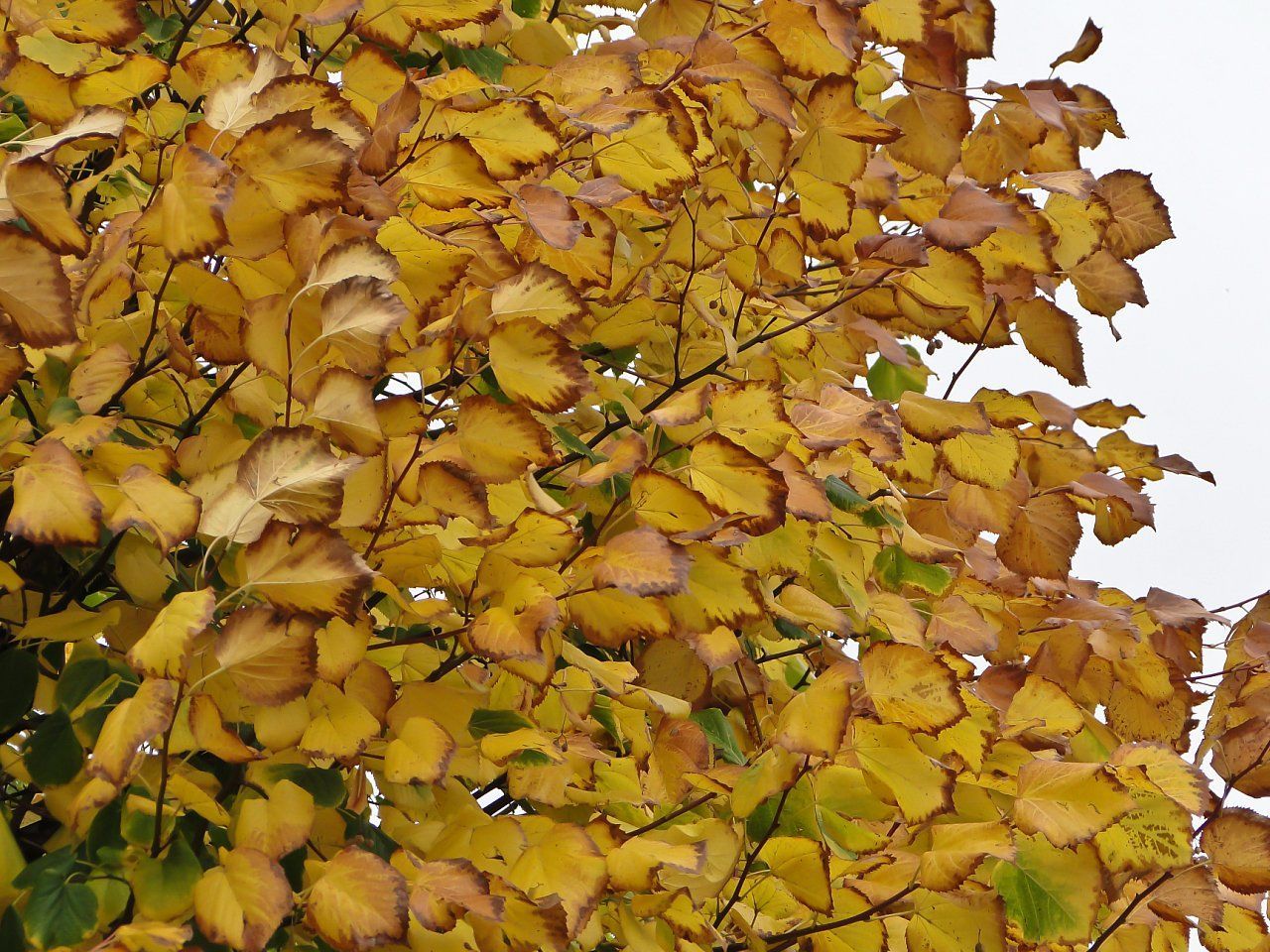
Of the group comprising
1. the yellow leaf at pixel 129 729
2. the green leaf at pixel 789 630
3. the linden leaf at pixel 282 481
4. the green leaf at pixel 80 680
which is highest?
the linden leaf at pixel 282 481

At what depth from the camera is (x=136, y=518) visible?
2.42 feet

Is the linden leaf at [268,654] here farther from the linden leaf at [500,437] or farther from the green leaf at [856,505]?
the green leaf at [856,505]

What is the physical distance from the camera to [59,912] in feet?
2.45

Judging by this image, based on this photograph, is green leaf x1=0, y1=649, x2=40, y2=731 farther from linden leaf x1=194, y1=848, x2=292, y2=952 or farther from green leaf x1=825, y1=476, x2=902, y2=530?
green leaf x1=825, y1=476, x2=902, y2=530

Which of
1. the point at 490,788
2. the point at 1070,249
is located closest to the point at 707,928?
the point at 490,788

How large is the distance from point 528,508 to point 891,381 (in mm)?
592

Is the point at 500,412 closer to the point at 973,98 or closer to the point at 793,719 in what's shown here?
the point at 793,719

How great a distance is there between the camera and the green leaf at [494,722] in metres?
0.98

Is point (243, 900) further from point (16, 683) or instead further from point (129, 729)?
point (16, 683)

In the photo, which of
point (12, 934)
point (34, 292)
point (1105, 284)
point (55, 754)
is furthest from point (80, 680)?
point (1105, 284)

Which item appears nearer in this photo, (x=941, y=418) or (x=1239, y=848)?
(x=1239, y=848)

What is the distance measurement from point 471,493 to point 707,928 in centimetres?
38

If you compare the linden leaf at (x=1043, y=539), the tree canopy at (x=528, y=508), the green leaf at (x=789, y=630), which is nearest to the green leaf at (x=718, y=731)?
the tree canopy at (x=528, y=508)

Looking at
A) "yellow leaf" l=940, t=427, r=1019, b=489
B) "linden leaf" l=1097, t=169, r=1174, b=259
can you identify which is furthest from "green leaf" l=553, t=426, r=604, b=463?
"linden leaf" l=1097, t=169, r=1174, b=259
